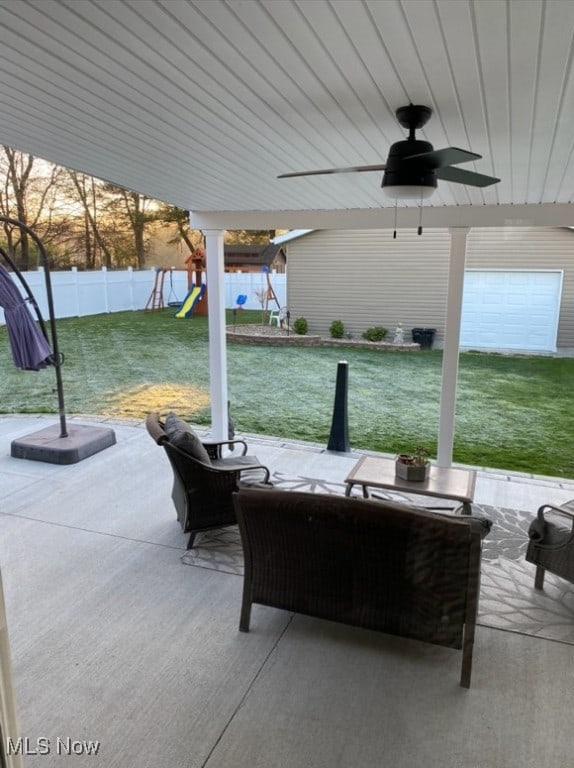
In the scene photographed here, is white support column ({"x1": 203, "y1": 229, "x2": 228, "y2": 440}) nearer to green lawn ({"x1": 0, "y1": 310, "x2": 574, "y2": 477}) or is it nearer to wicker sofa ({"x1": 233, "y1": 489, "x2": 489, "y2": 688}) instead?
green lawn ({"x1": 0, "y1": 310, "x2": 574, "y2": 477})

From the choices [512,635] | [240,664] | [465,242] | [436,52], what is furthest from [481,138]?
[240,664]

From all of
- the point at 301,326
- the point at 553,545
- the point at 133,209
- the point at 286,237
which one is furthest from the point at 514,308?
the point at 133,209

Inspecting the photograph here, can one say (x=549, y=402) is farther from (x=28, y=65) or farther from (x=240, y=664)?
(x=28, y=65)

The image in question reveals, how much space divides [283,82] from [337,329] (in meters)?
6.91

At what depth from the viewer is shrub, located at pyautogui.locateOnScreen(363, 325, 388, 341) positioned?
28.3ft

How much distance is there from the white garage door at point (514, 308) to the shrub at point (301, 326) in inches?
127

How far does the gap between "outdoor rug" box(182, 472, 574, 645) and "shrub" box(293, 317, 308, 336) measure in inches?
217

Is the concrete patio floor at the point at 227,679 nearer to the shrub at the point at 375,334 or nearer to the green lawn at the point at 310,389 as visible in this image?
the green lawn at the point at 310,389

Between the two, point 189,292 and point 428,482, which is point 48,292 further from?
point 428,482

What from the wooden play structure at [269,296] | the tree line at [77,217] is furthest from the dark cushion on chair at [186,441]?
the wooden play structure at [269,296]

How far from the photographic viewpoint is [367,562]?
2.68m

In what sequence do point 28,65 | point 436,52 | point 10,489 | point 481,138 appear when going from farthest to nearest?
1. point 10,489
2. point 481,138
3. point 28,65
4. point 436,52

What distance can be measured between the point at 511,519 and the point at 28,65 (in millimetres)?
4343

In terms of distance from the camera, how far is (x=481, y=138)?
2.91 m
